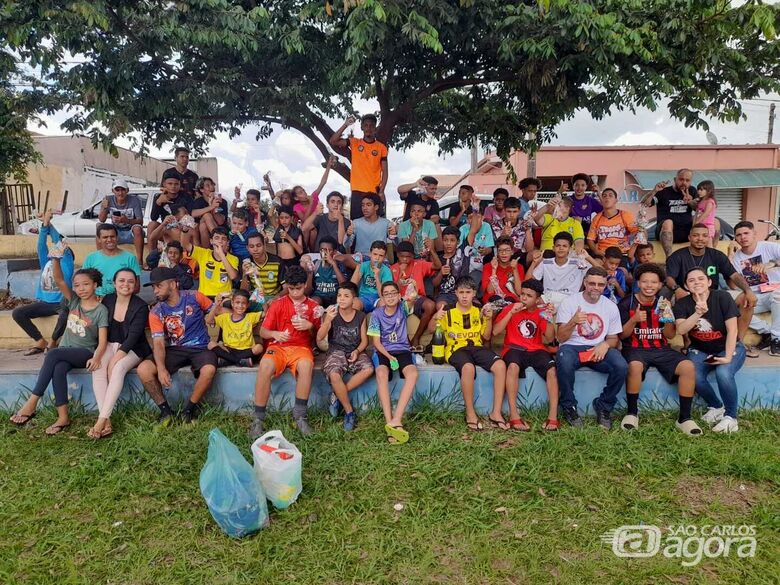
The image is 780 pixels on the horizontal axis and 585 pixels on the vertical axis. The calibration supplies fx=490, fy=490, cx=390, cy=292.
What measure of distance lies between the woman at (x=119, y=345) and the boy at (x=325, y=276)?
1.73 m

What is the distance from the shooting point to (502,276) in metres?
5.54

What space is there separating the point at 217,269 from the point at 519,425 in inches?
146

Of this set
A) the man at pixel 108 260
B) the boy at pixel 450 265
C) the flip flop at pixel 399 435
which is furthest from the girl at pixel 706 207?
the man at pixel 108 260

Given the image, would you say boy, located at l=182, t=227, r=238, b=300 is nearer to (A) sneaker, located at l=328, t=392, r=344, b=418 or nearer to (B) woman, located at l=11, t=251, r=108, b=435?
(B) woman, located at l=11, t=251, r=108, b=435

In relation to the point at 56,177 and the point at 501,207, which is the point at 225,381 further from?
the point at 56,177

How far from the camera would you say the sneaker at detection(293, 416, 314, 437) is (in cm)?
418

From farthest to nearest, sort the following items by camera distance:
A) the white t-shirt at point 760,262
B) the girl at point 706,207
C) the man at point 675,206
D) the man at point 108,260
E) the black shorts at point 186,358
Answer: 1. the man at point 675,206
2. the girl at point 706,207
3. the white t-shirt at point 760,262
4. the man at point 108,260
5. the black shorts at point 186,358

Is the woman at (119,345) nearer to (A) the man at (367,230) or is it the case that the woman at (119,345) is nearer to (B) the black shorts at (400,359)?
(B) the black shorts at (400,359)

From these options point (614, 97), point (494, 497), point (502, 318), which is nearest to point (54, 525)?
point (494, 497)

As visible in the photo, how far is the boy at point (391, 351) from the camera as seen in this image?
14.0 feet

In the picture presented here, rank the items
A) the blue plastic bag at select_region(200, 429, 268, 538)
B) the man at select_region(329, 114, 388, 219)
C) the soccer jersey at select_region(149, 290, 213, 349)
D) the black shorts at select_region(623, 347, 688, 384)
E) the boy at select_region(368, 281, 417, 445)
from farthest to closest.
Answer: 1. the man at select_region(329, 114, 388, 219)
2. the soccer jersey at select_region(149, 290, 213, 349)
3. the black shorts at select_region(623, 347, 688, 384)
4. the boy at select_region(368, 281, 417, 445)
5. the blue plastic bag at select_region(200, 429, 268, 538)

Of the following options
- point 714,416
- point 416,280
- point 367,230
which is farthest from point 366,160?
point 714,416

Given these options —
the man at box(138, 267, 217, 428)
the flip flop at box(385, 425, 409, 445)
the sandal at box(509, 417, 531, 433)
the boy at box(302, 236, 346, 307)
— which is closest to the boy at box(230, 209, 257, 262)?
the boy at box(302, 236, 346, 307)

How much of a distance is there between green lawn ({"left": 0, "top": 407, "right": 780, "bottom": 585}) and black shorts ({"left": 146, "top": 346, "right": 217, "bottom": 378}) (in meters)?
0.51
